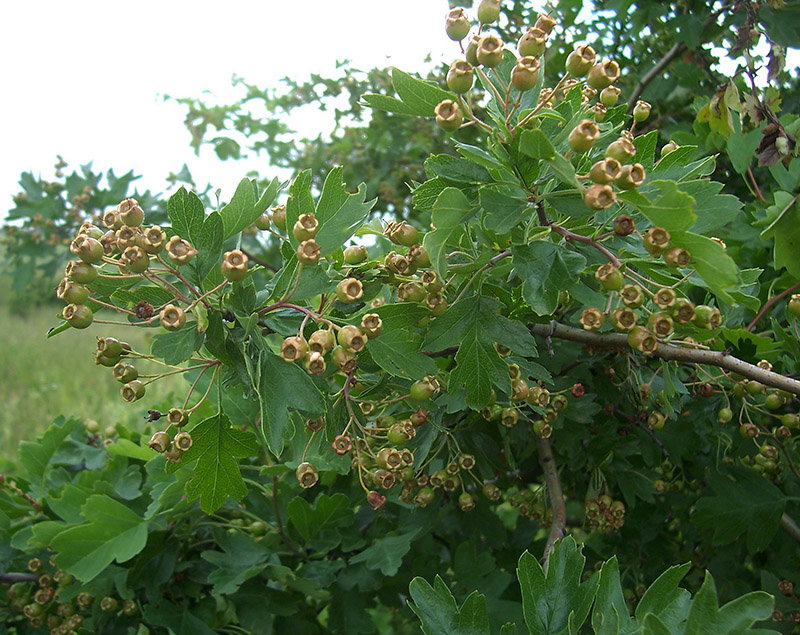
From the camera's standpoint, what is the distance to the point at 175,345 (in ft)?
3.35

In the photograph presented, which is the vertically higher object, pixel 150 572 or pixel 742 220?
pixel 742 220

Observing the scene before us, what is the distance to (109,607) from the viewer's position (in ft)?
5.54

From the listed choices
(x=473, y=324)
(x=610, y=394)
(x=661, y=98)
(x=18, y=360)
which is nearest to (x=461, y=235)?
(x=473, y=324)

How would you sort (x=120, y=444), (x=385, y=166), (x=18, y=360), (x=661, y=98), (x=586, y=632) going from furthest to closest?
(x=18, y=360)
(x=385, y=166)
(x=661, y=98)
(x=120, y=444)
(x=586, y=632)

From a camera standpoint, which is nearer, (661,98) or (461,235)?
(461,235)

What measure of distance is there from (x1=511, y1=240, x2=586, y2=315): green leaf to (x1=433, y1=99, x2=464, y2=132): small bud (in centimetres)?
21

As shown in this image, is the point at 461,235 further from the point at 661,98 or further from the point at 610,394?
the point at 661,98

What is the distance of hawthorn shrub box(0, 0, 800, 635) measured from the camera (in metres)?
1.00

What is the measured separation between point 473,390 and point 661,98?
1932mm

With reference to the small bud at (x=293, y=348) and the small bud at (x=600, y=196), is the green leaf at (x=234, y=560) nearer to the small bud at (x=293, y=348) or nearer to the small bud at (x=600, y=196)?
the small bud at (x=293, y=348)

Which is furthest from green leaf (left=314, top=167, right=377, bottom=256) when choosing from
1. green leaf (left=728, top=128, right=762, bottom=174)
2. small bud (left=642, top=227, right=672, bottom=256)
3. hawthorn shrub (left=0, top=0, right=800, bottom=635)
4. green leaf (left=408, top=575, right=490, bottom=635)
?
green leaf (left=728, top=128, right=762, bottom=174)

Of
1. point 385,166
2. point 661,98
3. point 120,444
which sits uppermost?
point 661,98

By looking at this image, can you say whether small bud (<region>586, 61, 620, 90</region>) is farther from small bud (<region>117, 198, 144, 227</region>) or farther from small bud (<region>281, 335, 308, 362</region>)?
small bud (<region>117, 198, 144, 227</region>)

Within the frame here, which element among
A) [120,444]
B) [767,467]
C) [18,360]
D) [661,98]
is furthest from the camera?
[18,360]
